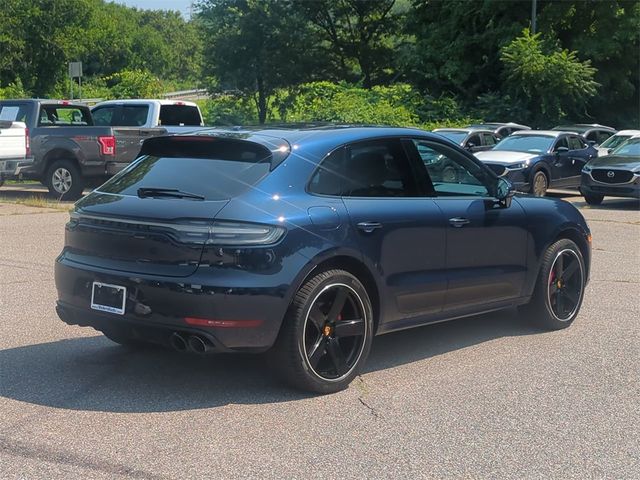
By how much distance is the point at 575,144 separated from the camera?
21344 millimetres

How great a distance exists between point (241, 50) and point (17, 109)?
2735 centimetres

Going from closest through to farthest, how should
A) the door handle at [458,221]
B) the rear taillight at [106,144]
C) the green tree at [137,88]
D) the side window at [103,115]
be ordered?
the door handle at [458,221]
the rear taillight at [106,144]
the side window at [103,115]
the green tree at [137,88]

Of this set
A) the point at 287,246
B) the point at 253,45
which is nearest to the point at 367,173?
the point at 287,246

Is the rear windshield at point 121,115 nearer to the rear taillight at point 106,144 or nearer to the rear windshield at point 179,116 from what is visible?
the rear windshield at point 179,116

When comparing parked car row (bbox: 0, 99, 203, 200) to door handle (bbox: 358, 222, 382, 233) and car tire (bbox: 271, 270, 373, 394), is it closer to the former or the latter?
door handle (bbox: 358, 222, 382, 233)

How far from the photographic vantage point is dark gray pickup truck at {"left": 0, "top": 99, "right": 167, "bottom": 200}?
55.8 ft

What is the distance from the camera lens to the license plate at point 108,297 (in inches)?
201

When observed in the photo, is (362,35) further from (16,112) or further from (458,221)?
(458,221)

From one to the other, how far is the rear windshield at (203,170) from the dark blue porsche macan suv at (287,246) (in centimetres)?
1

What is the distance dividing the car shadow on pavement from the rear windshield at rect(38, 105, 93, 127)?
12.2 m

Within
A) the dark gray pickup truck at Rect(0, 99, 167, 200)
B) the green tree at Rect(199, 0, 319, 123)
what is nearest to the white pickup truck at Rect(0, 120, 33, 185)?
the dark gray pickup truck at Rect(0, 99, 167, 200)

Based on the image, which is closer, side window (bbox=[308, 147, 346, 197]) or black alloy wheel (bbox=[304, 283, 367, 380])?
black alloy wheel (bbox=[304, 283, 367, 380])

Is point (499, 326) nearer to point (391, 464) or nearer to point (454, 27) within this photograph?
point (391, 464)

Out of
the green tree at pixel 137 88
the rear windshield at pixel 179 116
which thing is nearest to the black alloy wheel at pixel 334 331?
the rear windshield at pixel 179 116
